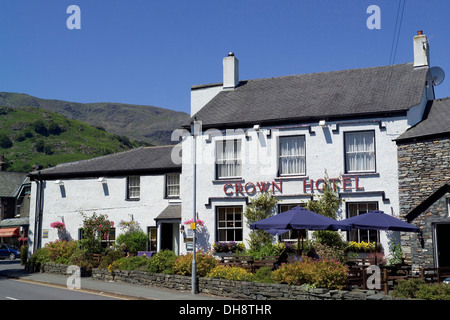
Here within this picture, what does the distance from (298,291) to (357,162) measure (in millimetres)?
8400

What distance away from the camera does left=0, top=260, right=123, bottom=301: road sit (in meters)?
17.2

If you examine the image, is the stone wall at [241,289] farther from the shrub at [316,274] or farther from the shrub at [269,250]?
the shrub at [269,250]

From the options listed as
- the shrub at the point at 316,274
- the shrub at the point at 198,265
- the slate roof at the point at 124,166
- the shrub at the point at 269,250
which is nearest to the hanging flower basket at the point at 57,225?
the slate roof at the point at 124,166

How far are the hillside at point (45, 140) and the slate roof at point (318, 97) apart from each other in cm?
10437

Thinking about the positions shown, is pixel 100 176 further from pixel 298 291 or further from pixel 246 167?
pixel 298 291

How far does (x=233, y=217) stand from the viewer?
951 inches

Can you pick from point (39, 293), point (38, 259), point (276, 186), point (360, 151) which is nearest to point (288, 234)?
point (276, 186)

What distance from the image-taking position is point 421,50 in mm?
24297

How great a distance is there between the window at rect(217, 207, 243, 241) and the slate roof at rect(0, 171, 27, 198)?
A: 3462cm

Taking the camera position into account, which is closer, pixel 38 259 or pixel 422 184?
pixel 422 184

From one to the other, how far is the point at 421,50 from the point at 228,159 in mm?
10812

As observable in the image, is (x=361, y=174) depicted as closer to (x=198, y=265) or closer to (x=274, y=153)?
(x=274, y=153)

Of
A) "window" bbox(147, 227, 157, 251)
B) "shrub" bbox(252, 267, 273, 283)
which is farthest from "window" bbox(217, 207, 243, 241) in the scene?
"shrub" bbox(252, 267, 273, 283)
